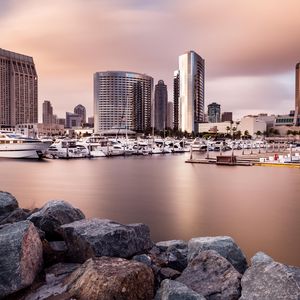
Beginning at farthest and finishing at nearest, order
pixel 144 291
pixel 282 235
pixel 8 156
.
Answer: pixel 8 156, pixel 282 235, pixel 144 291

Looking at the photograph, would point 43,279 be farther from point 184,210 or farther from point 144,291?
point 184,210

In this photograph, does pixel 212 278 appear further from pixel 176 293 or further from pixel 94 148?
pixel 94 148

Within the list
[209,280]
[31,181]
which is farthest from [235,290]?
[31,181]

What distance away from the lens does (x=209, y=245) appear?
11.7m

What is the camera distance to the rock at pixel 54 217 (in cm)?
1224

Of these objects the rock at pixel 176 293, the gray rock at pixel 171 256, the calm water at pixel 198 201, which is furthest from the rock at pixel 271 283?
the calm water at pixel 198 201

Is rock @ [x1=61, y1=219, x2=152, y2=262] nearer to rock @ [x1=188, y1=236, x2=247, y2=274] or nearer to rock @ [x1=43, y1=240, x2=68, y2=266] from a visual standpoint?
rock @ [x1=43, y1=240, x2=68, y2=266]

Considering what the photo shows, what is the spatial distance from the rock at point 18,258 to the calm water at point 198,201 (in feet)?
34.5

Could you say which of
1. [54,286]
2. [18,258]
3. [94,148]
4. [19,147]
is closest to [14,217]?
[18,258]

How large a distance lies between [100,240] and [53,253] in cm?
173

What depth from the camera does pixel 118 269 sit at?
8.40 meters

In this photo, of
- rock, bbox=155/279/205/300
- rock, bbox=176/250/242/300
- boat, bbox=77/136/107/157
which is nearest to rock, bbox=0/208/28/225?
rock, bbox=176/250/242/300

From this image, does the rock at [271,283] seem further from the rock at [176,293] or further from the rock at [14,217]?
the rock at [14,217]

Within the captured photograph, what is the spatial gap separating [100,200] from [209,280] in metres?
25.0
